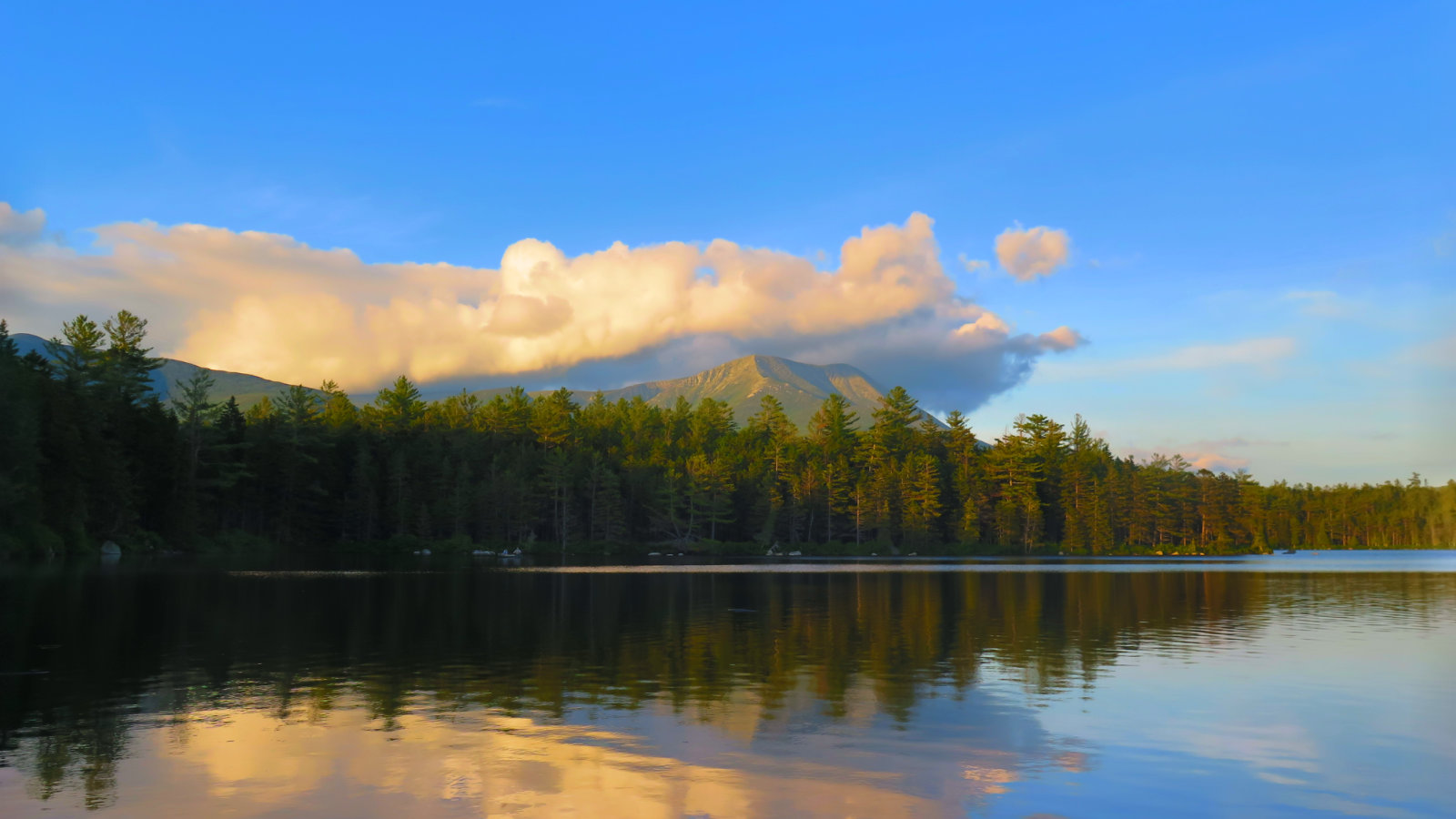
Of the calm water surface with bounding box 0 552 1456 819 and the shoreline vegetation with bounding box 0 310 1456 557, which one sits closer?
the calm water surface with bounding box 0 552 1456 819

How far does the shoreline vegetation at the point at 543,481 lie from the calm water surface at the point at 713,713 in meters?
60.0

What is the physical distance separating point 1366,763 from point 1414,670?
12.6 meters

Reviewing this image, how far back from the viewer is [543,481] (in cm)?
13862

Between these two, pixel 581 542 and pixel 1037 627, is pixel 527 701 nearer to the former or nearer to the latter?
pixel 1037 627

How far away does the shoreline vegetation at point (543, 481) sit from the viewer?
302 ft

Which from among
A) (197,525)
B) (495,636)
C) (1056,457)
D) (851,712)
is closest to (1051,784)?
(851,712)

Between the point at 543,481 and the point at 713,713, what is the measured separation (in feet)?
405

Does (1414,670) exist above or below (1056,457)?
below

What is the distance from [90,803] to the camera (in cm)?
1162

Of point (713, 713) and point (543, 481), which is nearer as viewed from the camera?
point (713, 713)

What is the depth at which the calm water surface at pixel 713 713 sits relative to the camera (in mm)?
12359

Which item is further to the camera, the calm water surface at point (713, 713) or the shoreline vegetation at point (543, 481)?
the shoreline vegetation at point (543, 481)

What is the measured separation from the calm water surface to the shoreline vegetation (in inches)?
2363

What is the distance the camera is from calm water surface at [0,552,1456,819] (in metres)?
12.4
